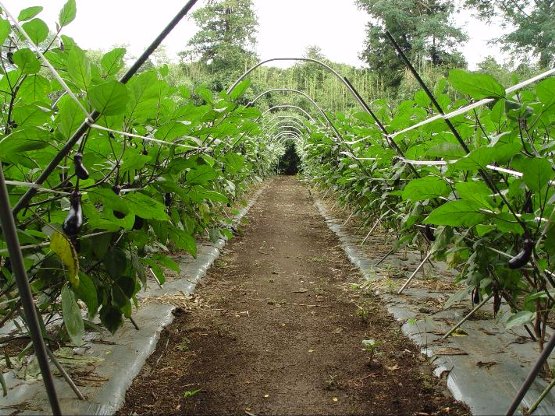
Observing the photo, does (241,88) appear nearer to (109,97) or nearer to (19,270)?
(109,97)

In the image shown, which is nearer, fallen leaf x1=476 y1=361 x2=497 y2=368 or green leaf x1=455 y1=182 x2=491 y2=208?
green leaf x1=455 y1=182 x2=491 y2=208

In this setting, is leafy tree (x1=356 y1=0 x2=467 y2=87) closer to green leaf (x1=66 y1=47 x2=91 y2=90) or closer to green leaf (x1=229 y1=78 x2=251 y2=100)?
green leaf (x1=229 y1=78 x2=251 y2=100)

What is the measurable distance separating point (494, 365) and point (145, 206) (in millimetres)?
1515

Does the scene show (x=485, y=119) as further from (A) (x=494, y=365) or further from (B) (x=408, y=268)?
(B) (x=408, y=268)

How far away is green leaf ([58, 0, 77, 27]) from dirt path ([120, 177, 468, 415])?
130 centimetres

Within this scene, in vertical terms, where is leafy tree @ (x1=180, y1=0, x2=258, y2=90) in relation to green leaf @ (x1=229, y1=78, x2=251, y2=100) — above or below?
above

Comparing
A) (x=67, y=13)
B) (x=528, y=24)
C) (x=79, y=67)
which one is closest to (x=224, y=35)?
(x=528, y=24)

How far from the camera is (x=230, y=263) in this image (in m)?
4.61

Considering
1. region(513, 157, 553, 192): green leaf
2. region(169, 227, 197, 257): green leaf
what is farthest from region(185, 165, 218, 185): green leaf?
region(513, 157, 553, 192): green leaf

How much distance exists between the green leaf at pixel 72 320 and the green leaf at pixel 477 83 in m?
1.11

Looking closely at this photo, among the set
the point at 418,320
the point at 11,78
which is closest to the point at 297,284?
the point at 418,320

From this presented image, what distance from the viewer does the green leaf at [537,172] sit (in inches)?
48.1

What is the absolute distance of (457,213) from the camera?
1445 millimetres

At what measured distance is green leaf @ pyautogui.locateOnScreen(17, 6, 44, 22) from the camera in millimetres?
1450
